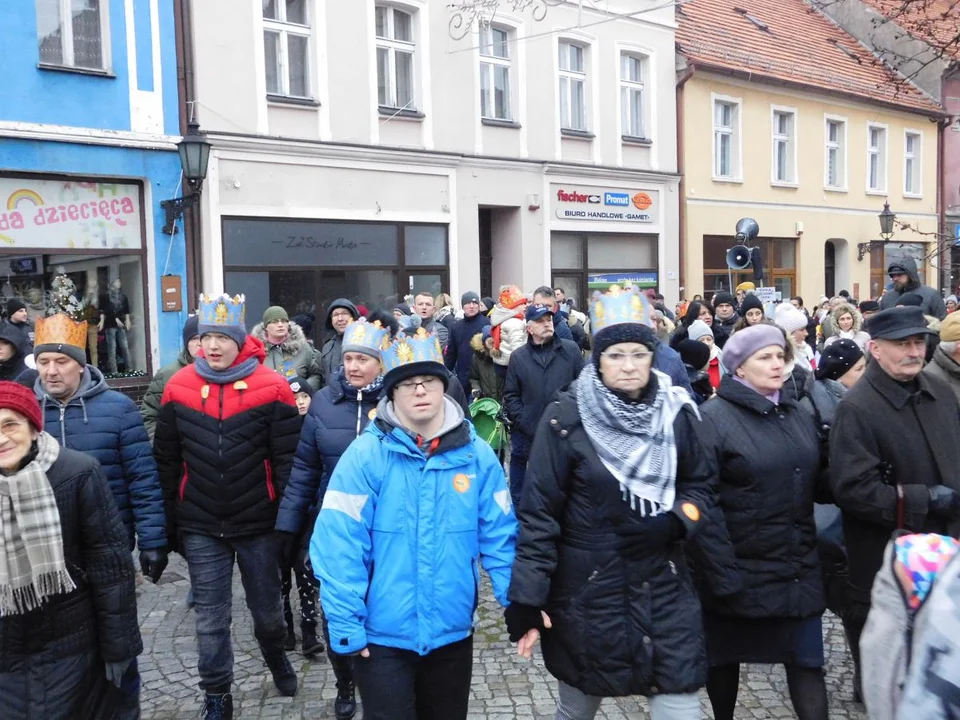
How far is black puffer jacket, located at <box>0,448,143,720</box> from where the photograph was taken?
3.27m

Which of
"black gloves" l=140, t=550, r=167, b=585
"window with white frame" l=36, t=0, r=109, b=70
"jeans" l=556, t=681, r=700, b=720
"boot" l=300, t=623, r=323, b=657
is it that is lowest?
"boot" l=300, t=623, r=323, b=657

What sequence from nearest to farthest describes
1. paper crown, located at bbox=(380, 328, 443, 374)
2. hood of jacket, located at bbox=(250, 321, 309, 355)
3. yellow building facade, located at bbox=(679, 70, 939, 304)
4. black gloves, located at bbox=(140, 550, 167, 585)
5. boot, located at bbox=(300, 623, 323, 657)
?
paper crown, located at bbox=(380, 328, 443, 374)
black gloves, located at bbox=(140, 550, 167, 585)
boot, located at bbox=(300, 623, 323, 657)
hood of jacket, located at bbox=(250, 321, 309, 355)
yellow building facade, located at bbox=(679, 70, 939, 304)

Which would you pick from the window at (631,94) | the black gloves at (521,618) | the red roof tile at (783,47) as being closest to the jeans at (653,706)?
the black gloves at (521,618)

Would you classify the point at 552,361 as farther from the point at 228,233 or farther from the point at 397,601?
the point at 228,233

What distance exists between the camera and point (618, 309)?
349 centimetres

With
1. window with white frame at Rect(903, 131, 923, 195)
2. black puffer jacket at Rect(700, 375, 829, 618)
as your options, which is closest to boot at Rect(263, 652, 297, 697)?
black puffer jacket at Rect(700, 375, 829, 618)

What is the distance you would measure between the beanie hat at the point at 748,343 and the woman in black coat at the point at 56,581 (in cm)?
251

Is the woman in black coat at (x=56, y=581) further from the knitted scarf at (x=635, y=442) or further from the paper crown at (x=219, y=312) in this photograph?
the knitted scarf at (x=635, y=442)

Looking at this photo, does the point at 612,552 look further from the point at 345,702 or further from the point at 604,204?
the point at 604,204

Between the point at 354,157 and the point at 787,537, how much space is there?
12.1m

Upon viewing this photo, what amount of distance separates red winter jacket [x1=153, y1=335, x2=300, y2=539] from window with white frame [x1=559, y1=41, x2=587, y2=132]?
47.2 ft

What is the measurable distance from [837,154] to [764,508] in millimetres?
22601

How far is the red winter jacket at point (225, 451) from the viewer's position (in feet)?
14.8

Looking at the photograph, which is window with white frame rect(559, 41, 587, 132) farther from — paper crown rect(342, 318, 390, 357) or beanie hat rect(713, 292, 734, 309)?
paper crown rect(342, 318, 390, 357)
